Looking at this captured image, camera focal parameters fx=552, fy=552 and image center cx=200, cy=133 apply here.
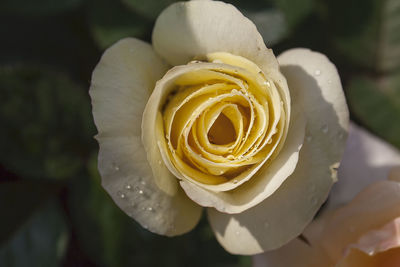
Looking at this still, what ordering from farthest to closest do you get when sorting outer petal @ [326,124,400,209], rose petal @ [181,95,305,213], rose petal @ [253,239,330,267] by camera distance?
outer petal @ [326,124,400,209] < rose petal @ [253,239,330,267] < rose petal @ [181,95,305,213]

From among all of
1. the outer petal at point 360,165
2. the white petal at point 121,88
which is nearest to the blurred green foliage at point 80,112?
the outer petal at point 360,165

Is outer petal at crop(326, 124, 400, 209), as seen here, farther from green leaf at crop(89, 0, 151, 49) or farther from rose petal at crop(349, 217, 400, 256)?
green leaf at crop(89, 0, 151, 49)

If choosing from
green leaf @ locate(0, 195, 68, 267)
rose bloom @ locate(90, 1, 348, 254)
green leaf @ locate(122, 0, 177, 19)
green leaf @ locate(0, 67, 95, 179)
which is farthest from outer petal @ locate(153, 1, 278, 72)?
green leaf @ locate(0, 195, 68, 267)

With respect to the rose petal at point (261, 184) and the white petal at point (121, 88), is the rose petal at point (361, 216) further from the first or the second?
the white petal at point (121, 88)

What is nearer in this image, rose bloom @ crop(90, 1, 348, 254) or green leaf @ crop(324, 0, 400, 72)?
rose bloom @ crop(90, 1, 348, 254)

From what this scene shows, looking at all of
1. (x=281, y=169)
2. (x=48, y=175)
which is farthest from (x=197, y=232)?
(x=281, y=169)
